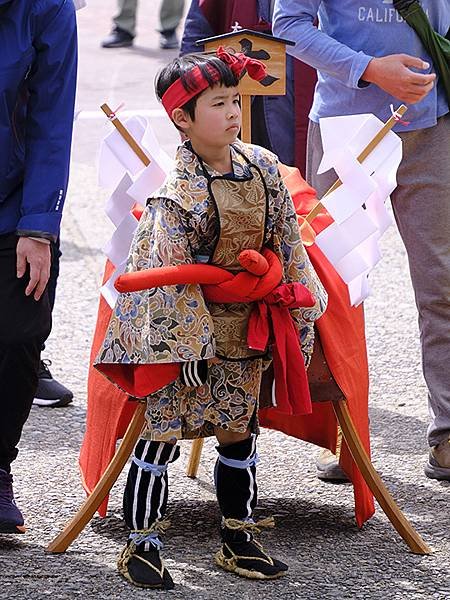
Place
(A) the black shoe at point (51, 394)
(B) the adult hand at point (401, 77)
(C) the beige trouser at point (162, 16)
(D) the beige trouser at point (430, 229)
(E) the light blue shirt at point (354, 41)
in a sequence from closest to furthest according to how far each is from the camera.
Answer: (B) the adult hand at point (401, 77)
(E) the light blue shirt at point (354, 41)
(D) the beige trouser at point (430, 229)
(A) the black shoe at point (51, 394)
(C) the beige trouser at point (162, 16)

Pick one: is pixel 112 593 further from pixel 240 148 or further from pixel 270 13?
pixel 270 13

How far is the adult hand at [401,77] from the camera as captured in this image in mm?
4246

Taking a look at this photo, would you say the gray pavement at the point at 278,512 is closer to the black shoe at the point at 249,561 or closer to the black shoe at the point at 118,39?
the black shoe at the point at 249,561

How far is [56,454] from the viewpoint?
194 inches

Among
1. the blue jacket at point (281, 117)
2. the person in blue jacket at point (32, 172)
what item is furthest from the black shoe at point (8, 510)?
the blue jacket at point (281, 117)

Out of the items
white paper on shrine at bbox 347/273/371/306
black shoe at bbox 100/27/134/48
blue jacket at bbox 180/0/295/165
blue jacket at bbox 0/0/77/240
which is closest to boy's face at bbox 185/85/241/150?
blue jacket at bbox 0/0/77/240

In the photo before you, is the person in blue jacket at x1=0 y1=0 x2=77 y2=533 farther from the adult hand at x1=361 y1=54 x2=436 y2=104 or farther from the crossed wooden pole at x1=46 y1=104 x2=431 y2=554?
the adult hand at x1=361 y1=54 x2=436 y2=104

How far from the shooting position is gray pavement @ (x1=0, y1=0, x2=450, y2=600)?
3859 mm

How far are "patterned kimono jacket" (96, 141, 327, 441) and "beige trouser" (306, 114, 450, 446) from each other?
0.80 meters

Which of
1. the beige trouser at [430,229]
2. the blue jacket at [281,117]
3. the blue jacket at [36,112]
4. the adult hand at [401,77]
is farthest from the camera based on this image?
the blue jacket at [281,117]

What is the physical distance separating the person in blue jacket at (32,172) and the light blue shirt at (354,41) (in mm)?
844

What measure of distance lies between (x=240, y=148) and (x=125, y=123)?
0.48 metres

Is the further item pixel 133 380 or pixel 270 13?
pixel 270 13

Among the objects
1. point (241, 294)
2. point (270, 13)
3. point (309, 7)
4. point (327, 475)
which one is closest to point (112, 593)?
point (241, 294)
